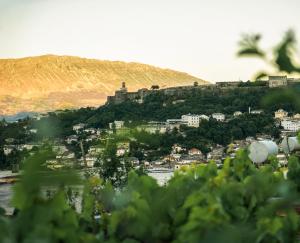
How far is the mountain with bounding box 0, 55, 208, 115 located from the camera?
143 meters

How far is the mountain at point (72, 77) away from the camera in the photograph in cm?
14262

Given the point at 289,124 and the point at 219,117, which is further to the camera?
the point at 219,117

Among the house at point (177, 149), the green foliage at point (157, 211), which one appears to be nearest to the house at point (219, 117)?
the house at point (177, 149)

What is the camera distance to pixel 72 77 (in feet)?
502

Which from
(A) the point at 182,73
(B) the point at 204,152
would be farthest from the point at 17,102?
(B) the point at 204,152

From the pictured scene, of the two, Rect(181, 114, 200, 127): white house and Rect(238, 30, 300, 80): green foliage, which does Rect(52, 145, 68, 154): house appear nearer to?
Rect(238, 30, 300, 80): green foliage

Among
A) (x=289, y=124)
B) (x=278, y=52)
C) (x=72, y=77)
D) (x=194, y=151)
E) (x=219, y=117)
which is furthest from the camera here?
(x=72, y=77)

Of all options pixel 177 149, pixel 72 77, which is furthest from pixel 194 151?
pixel 72 77

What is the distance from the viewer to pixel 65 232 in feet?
4.06

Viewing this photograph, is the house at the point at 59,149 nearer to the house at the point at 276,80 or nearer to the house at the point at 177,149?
the house at the point at 276,80

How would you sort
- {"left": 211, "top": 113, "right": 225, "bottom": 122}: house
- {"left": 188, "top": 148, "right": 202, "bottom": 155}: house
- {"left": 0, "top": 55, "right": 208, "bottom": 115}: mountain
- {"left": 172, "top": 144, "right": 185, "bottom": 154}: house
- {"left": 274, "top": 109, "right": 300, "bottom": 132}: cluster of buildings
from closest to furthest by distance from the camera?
{"left": 172, "top": 144, "right": 185, "bottom": 154}: house < {"left": 188, "top": 148, "right": 202, "bottom": 155}: house < {"left": 274, "top": 109, "right": 300, "bottom": 132}: cluster of buildings < {"left": 211, "top": 113, "right": 225, "bottom": 122}: house < {"left": 0, "top": 55, "right": 208, "bottom": 115}: mountain

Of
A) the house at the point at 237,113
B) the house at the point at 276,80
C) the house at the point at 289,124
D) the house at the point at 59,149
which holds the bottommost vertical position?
the house at the point at 289,124

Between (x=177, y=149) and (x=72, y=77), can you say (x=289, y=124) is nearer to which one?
(x=177, y=149)

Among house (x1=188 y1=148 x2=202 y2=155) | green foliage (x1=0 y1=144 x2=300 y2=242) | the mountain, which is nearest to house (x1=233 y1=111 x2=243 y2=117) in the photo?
house (x1=188 y1=148 x2=202 y2=155)
